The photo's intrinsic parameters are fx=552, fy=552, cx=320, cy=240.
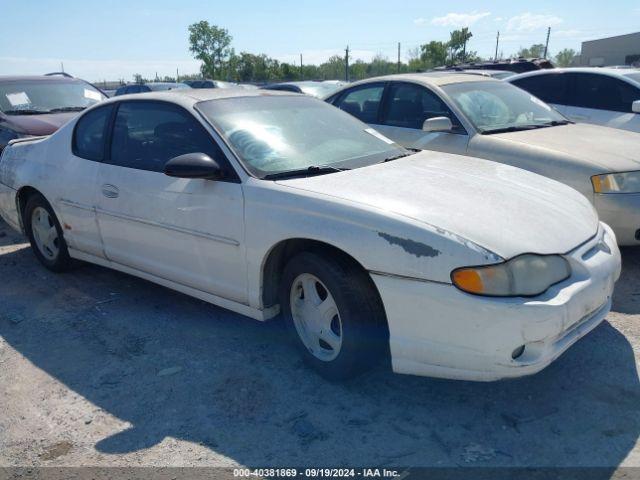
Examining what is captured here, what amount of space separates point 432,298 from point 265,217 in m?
1.04

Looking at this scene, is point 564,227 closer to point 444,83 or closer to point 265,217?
point 265,217

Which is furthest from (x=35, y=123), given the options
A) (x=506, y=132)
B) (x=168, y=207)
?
(x=506, y=132)

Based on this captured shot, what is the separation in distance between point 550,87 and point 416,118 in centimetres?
267

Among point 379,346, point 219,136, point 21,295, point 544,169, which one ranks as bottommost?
point 21,295

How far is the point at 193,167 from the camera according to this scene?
10.2ft

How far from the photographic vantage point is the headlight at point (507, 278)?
2.42 meters

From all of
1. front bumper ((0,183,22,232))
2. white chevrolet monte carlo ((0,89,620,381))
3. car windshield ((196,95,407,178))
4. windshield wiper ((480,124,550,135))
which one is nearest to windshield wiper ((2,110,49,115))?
front bumper ((0,183,22,232))

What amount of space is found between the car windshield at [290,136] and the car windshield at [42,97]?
212 inches

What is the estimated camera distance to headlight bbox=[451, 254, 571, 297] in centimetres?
242

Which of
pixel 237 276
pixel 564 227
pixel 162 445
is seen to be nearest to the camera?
pixel 162 445

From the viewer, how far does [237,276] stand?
3244 mm

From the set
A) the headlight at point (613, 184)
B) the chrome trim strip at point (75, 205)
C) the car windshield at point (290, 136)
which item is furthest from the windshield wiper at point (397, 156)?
the chrome trim strip at point (75, 205)

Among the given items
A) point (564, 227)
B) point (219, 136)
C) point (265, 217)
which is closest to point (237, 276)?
point (265, 217)

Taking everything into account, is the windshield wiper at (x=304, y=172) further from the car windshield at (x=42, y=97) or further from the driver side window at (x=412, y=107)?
the car windshield at (x=42, y=97)
